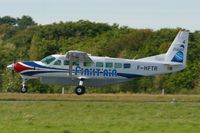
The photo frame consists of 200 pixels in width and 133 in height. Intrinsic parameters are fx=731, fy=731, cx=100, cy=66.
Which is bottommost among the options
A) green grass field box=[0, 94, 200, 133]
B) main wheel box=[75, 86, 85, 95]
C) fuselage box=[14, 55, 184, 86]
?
green grass field box=[0, 94, 200, 133]

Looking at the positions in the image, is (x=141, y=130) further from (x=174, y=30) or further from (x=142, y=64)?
(x=174, y=30)

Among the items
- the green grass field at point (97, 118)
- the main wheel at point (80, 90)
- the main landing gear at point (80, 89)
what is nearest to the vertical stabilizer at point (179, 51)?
the main landing gear at point (80, 89)

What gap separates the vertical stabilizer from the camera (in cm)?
4675

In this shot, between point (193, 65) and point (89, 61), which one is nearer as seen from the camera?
point (89, 61)

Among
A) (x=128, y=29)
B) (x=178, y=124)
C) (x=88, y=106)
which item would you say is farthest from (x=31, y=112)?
(x=128, y=29)

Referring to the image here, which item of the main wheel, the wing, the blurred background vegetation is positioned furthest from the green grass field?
the blurred background vegetation

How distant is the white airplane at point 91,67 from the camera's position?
44.8 metres

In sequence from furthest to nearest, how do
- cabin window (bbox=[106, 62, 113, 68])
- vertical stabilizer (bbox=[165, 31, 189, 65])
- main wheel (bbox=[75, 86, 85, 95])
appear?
vertical stabilizer (bbox=[165, 31, 189, 65]) < cabin window (bbox=[106, 62, 113, 68]) < main wheel (bbox=[75, 86, 85, 95])

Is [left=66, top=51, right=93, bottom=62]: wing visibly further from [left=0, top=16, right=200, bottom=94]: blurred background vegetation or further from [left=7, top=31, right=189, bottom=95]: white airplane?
[left=0, top=16, right=200, bottom=94]: blurred background vegetation

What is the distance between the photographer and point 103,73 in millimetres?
45750

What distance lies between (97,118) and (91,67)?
67.0 feet

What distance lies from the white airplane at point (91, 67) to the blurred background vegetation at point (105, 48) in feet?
19.1

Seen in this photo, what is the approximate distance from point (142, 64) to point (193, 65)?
66.5 ft

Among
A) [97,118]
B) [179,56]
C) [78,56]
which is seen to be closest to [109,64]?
[78,56]
